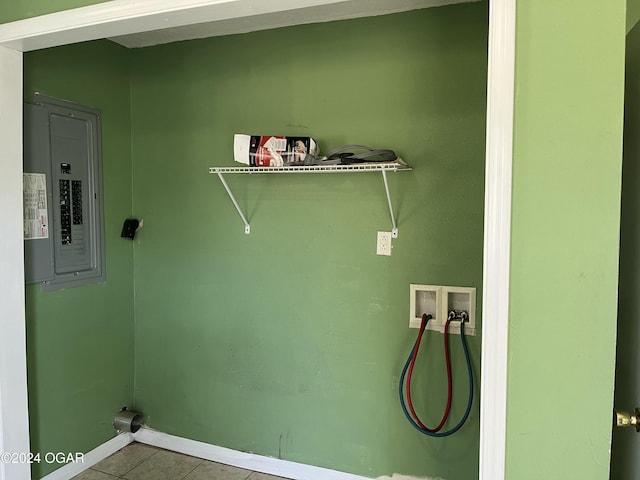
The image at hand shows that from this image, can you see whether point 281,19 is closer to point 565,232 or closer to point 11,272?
point 11,272

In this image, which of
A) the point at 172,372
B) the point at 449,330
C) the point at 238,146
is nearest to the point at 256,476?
the point at 172,372

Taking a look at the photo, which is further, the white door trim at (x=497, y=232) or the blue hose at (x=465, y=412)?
the blue hose at (x=465, y=412)

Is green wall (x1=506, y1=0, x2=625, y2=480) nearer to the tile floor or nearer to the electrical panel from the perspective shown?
the tile floor

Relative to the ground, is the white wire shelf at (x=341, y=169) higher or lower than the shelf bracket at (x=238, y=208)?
higher

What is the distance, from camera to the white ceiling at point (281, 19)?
203 cm

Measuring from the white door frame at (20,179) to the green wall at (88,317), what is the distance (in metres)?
0.28

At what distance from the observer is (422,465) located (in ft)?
7.12

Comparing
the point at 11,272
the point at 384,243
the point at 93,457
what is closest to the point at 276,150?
the point at 384,243

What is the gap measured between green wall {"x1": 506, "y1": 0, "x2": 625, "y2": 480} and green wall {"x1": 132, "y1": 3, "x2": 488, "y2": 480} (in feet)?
3.51

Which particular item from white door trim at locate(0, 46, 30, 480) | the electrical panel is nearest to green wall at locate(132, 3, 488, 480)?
the electrical panel

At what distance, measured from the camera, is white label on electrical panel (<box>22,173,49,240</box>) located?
206cm

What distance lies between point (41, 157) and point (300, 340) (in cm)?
159

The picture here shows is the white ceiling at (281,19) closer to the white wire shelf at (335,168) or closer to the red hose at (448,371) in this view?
the white wire shelf at (335,168)

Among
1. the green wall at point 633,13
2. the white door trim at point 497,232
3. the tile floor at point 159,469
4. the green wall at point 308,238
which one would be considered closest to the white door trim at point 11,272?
the tile floor at point 159,469
